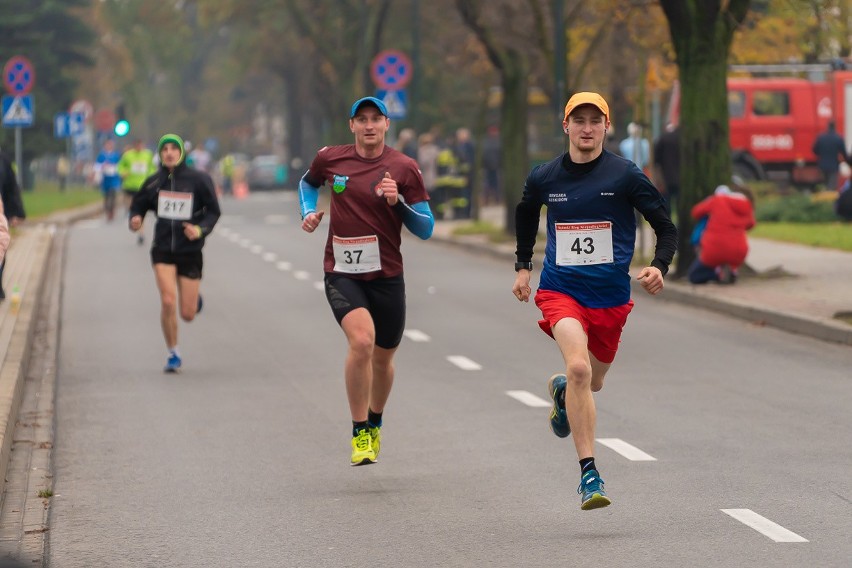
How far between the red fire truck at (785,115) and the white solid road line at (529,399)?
2871 centimetres

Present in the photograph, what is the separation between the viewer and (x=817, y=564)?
7.16m

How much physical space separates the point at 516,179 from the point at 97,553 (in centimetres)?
2297

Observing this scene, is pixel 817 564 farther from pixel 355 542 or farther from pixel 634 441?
pixel 634 441

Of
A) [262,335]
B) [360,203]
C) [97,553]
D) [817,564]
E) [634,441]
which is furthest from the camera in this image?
[262,335]

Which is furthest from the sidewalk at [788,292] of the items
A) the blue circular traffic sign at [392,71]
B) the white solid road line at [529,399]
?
the blue circular traffic sign at [392,71]

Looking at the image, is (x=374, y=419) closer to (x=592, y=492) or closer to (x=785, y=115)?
(x=592, y=492)

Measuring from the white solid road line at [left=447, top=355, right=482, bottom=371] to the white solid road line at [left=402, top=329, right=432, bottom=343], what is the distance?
4.39ft

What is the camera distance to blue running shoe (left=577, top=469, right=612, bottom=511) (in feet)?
25.7

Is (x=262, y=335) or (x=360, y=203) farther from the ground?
(x=360, y=203)

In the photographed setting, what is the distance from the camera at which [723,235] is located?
66.7 feet

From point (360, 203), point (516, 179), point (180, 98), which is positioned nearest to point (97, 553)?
point (360, 203)

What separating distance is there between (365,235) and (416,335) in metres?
Answer: 7.45

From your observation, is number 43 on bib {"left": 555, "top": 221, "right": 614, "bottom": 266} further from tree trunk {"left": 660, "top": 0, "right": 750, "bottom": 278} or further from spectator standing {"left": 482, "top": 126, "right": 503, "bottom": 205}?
spectator standing {"left": 482, "top": 126, "right": 503, "bottom": 205}

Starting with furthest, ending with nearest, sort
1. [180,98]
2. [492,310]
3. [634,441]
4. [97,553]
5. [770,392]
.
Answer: [180,98], [492,310], [770,392], [634,441], [97,553]
